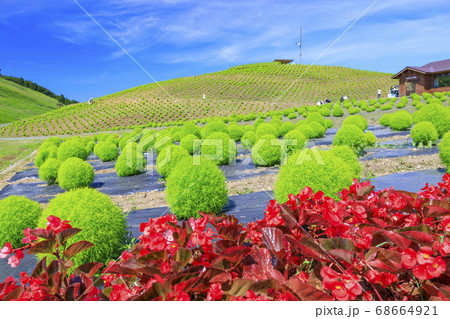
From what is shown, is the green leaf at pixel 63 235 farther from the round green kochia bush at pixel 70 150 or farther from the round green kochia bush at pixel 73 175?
the round green kochia bush at pixel 70 150

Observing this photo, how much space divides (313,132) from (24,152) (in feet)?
84.2

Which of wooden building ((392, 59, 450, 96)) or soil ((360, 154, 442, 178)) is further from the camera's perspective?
wooden building ((392, 59, 450, 96))

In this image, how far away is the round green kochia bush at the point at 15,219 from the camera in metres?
5.21

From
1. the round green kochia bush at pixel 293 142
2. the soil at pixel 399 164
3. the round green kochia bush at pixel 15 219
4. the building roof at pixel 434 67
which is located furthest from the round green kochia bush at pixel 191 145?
the building roof at pixel 434 67

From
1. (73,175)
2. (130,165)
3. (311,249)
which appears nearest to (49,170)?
(73,175)

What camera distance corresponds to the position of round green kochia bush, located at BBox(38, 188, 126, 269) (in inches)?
157

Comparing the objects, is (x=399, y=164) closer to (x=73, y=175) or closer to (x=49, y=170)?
(x=73, y=175)

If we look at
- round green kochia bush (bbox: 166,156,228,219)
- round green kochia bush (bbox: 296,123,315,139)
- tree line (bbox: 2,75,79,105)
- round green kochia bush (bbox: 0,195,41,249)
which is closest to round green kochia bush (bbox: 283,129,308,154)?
round green kochia bush (bbox: 296,123,315,139)

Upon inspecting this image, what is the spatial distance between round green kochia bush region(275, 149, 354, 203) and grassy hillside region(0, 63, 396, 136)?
39.3 m

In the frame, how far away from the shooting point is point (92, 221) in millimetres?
4113

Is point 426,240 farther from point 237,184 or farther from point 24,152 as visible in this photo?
point 24,152

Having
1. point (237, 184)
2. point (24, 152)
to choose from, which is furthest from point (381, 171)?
point (24, 152)

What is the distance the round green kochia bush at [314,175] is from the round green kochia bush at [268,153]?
538 centimetres

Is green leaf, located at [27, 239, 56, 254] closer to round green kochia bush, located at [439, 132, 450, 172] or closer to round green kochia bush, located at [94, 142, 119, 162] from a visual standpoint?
round green kochia bush, located at [439, 132, 450, 172]
